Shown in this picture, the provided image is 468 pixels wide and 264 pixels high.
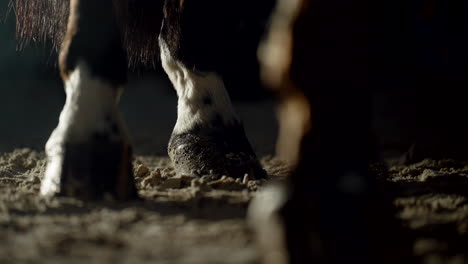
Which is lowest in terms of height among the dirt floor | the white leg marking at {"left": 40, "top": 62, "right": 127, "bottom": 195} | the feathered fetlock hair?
the dirt floor

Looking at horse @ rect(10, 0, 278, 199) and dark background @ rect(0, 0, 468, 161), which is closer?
horse @ rect(10, 0, 278, 199)

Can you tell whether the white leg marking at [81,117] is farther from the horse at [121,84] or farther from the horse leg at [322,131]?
the horse leg at [322,131]

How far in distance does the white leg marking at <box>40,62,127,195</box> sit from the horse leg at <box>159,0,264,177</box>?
41cm

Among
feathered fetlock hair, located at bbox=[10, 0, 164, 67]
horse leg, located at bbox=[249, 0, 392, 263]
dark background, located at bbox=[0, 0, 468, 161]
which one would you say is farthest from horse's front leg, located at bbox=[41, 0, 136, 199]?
dark background, located at bbox=[0, 0, 468, 161]

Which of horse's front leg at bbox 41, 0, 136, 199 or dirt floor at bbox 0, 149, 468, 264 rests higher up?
horse's front leg at bbox 41, 0, 136, 199

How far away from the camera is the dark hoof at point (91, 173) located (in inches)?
50.0

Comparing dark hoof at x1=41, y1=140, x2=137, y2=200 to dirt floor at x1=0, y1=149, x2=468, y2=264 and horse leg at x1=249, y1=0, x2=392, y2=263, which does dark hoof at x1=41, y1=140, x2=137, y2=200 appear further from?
horse leg at x1=249, y1=0, x2=392, y2=263

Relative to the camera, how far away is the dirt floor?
34.9 inches

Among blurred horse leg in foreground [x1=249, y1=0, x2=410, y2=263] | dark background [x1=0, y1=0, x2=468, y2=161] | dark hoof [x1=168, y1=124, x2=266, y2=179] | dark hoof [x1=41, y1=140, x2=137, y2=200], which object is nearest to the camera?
blurred horse leg in foreground [x1=249, y1=0, x2=410, y2=263]

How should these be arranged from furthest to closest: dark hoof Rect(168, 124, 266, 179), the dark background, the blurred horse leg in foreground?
the dark background, dark hoof Rect(168, 124, 266, 179), the blurred horse leg in foreground

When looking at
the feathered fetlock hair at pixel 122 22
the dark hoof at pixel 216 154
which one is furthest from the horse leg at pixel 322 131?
the feathered fetlock hair at pixel 122 22

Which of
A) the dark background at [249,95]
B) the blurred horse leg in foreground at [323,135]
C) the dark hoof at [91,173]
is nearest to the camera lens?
the blurred horse leg in foreground at [323,135]

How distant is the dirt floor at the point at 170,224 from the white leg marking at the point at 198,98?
224 mm

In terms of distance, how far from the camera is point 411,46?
4.20 meters
